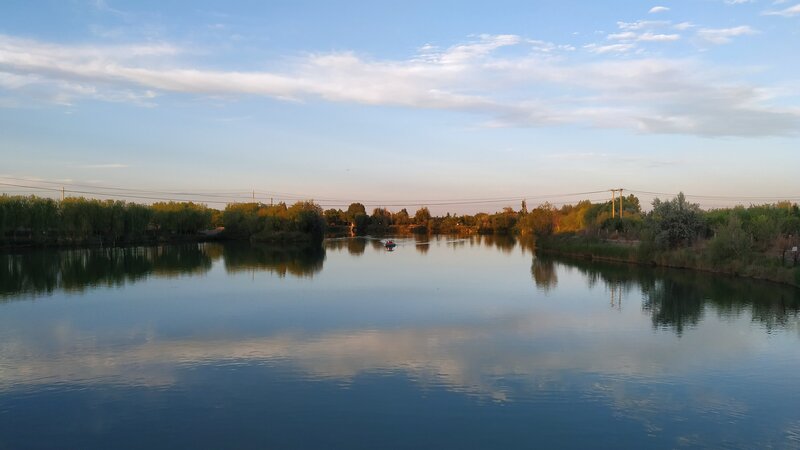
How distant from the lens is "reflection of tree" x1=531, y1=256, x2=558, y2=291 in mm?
26250

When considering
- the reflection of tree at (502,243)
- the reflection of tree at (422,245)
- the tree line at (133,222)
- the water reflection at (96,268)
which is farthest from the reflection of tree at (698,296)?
the tree line at (133,222)

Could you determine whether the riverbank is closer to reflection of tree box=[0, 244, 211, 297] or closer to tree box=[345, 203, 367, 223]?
reflection of tree box=[0, 244, 211, 297]

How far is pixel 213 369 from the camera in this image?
11.4 metres

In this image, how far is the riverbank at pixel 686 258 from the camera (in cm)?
2467

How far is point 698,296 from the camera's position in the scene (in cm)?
2180

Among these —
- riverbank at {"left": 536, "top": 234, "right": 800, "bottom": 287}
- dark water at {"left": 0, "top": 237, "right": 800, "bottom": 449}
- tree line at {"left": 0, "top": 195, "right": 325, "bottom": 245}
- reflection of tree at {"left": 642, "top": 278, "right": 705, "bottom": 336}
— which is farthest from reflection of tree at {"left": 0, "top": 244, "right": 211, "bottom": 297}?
riverbank at {"left": 536, "top": 234, "right": 800, "bottom": 287}

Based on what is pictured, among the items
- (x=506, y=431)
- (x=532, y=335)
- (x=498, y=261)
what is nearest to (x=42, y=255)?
(x=498, y=261)

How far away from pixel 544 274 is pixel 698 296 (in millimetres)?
10045

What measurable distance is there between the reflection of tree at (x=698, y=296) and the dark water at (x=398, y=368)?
160 millimetres

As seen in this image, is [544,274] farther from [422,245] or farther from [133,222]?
[133,222]

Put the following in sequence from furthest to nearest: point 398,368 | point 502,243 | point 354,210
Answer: point 354,210
point 502,243
point 398,368

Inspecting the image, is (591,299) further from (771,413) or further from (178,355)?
(178,355)

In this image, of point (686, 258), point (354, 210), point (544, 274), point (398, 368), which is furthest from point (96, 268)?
point (354, 210)

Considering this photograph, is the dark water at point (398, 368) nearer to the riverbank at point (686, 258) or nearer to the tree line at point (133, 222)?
the riverbank at point (686, 258)
